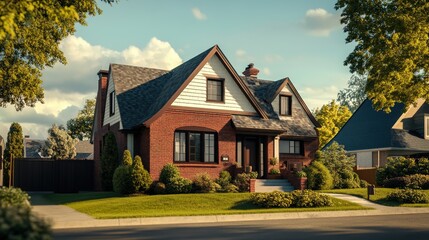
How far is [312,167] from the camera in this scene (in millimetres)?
30000

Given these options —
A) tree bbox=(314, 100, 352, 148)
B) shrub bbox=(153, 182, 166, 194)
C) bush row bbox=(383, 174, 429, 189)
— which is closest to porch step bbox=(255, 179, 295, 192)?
shrub bbox=(153, 182, 166, 194)

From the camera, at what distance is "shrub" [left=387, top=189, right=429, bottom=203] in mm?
25188

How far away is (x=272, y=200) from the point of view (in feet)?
73.8

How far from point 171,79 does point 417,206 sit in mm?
16591

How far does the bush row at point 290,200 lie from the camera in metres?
22.5

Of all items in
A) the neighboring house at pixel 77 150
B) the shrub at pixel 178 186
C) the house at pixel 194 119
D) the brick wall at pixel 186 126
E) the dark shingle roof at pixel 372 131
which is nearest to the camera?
the shrub at pixel 178 186

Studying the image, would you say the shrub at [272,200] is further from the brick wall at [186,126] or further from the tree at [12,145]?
the tree at [12,145]

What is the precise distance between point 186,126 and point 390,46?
12.2 metres

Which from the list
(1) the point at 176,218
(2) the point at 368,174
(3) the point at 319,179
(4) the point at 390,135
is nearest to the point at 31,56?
(1) the point at 176,218

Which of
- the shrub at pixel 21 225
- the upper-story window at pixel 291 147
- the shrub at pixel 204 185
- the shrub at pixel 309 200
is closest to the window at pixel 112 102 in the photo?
the shrub at pixel 204 185

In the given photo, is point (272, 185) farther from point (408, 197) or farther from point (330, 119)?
point (330, 119)

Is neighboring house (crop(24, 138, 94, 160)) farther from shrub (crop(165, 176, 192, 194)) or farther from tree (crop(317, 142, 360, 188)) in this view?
shrub (crop(165, 176, 192, 194))

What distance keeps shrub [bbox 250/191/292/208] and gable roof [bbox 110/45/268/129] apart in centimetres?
803

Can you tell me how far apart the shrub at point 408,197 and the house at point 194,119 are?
6.94 meters
